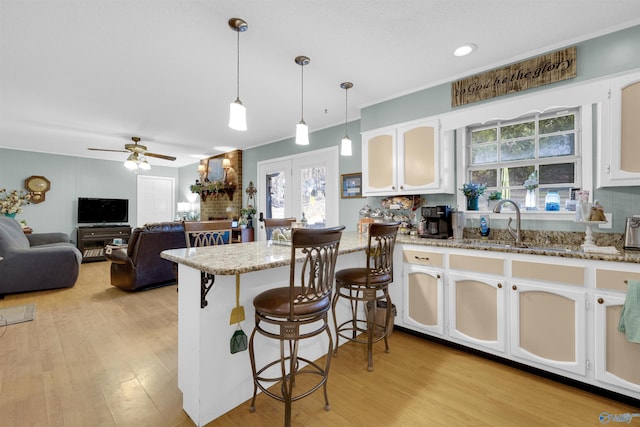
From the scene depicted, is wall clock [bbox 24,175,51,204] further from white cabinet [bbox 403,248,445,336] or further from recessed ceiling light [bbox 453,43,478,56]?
recessed ceiling light [bbox 453,43,478,56]

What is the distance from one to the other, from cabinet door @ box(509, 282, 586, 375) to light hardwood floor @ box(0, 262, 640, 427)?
185 millimetres

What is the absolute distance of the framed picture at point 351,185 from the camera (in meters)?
3.98

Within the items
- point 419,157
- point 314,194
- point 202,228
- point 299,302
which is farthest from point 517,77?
point 202,228

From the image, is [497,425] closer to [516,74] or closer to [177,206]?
[516,74]

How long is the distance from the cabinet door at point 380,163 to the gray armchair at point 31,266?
4.46 meters

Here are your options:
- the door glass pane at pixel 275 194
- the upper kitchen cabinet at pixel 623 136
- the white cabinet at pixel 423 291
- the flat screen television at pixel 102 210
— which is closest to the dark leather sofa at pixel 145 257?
the door glass pane at pixel 275 194

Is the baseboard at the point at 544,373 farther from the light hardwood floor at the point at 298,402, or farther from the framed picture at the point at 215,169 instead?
the framed picture at the point at 215,169

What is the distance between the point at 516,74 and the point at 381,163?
4.77 ft

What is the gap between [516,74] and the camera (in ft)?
8.24

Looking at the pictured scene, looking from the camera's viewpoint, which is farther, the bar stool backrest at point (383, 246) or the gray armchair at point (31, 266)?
the gray armchair at point (31, 266)

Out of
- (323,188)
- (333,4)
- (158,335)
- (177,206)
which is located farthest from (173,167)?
(333,4)

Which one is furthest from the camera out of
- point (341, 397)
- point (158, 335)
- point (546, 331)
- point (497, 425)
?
point (158, 335)

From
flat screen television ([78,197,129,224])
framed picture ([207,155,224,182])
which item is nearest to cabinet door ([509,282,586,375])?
framed picture ([207,155,224,182])

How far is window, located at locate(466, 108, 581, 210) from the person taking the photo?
7.98 ft
